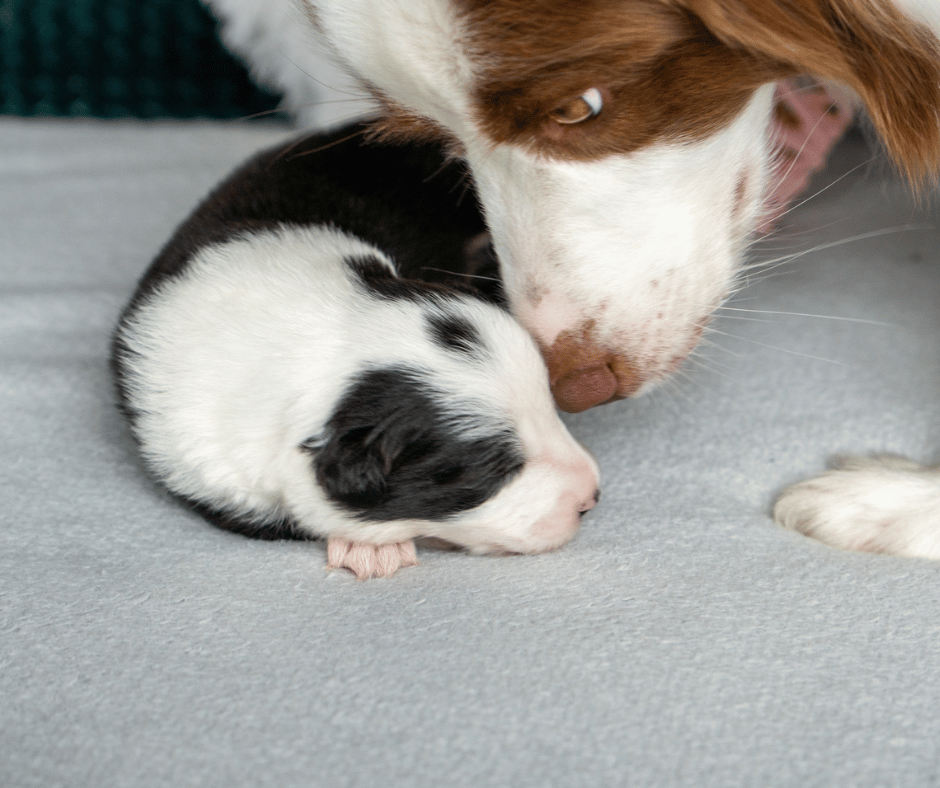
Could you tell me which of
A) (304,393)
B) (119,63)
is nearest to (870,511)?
(304,393)

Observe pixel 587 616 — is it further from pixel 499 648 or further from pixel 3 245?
pixel 3 245

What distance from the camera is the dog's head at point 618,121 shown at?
99cm

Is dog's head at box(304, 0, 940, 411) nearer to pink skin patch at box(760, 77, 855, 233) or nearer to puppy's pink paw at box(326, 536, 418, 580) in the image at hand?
pink skin patch at box(760, 77, 855, 233)

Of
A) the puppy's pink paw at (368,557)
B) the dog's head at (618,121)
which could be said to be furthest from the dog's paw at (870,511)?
the puppy's pink paw at (368,557)

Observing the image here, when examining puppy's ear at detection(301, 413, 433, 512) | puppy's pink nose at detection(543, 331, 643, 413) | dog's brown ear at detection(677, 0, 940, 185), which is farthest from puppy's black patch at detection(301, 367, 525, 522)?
dog's brown ear at detection(677, 0, 940, 185)

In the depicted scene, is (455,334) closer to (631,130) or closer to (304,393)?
(304,393)

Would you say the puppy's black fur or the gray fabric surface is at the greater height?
the puppy's black fur

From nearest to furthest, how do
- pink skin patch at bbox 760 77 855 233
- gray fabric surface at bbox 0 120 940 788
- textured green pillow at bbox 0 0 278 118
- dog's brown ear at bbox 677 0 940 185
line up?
gray fabric surface at bbox 0 120 940 788
dog's brown ear at bbox 677 0 940 185
pink skin patch at bbox 760 77 855 233
textured green pillow at bbox 0 0 278 118

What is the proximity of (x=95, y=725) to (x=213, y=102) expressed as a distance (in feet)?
7.84

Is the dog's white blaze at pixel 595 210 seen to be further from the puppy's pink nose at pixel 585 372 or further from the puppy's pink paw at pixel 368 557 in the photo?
the puppy's pink paw at pixel 368 557

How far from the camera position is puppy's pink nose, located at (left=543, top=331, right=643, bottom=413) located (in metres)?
1.15

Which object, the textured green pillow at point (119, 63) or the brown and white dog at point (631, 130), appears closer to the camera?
the brown and white dog at point (631, 130)

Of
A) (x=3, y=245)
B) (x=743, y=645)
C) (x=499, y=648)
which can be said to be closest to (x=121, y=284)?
(x=3, y=245)

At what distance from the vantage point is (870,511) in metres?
1.14
